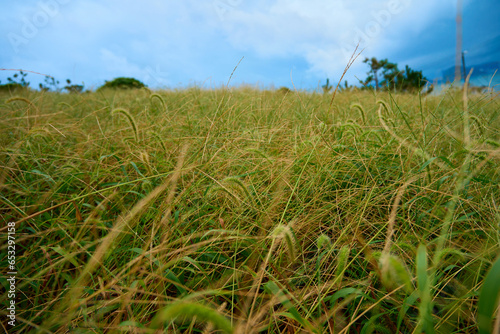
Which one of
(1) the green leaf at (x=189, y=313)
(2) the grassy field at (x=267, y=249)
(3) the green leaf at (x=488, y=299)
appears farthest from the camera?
(2) the grassy field at (x=267, y=249)

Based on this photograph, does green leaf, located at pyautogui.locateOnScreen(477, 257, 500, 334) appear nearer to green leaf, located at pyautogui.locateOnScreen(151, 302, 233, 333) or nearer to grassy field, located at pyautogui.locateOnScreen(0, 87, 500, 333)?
grassy field, located at pyautogui.locateOnScreen(0, 87, 500, 333)

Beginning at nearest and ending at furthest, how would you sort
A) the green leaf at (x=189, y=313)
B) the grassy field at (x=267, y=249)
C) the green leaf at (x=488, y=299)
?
the green leaf at (x=189, y=313)
the green leaf at (x=488, y=299)
the grassy field at (x=267, y=249)

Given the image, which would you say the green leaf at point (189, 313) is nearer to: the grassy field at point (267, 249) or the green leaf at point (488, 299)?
the grassy field at point (267, 249)

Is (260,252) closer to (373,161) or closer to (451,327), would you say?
(451,327)

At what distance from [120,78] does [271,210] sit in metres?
11.4

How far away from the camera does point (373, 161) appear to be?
1.56m

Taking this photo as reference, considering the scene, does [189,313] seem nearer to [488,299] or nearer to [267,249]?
[488,299]

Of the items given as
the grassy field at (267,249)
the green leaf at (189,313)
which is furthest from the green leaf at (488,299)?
the green leaf at (189,313)

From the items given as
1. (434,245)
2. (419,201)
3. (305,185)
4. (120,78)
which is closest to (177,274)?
(305,185)

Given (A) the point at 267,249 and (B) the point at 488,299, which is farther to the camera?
(A) the point at 267,249

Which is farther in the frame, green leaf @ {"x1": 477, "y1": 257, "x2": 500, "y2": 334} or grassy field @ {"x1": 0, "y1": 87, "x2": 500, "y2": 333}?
grassy field @ {"x1": 0, "y1": 87, "x2": 500, "y2": 333}

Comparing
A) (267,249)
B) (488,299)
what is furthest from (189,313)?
(267,249)

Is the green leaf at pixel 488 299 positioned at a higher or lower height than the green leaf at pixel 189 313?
lower

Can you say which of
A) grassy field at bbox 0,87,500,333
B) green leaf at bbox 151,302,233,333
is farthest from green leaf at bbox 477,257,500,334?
green leaf at bbox 151,302,233,333
